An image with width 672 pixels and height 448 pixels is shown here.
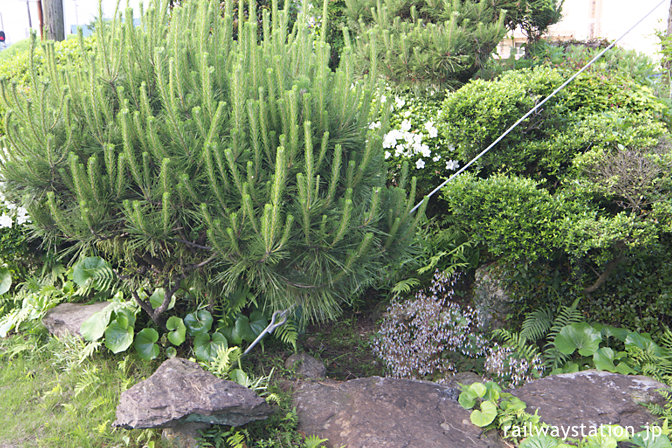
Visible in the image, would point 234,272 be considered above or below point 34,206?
below

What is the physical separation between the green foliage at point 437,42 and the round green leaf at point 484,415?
401 cm

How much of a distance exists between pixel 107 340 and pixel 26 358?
99cm

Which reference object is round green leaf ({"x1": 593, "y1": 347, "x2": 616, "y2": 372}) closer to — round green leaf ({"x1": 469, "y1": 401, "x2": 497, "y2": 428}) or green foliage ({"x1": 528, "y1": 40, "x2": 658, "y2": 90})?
round green leaf ({"x1": 469, "y1": 401, "x2": 497, "y2": 428})

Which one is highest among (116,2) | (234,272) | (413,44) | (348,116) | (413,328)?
(116,2)

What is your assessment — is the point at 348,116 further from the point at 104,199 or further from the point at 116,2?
the point at 116,2

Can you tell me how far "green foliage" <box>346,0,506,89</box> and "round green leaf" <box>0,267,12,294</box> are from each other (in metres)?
4.53

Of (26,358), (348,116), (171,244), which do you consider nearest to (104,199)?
(171,244)

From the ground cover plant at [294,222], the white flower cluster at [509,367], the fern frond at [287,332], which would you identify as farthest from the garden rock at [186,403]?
the white flower cluster at [509,367]

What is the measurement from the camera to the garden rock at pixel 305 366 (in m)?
3.79

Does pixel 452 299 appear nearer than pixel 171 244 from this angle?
No

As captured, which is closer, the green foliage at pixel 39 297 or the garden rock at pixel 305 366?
the garden rock at pixel 305 366

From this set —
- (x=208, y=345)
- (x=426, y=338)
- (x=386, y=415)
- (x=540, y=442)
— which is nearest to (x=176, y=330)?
(x=208, y=345)

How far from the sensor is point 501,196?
405 centimetres

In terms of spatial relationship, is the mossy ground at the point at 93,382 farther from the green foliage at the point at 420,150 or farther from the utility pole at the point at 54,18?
the utility pole at the point at 54,18
